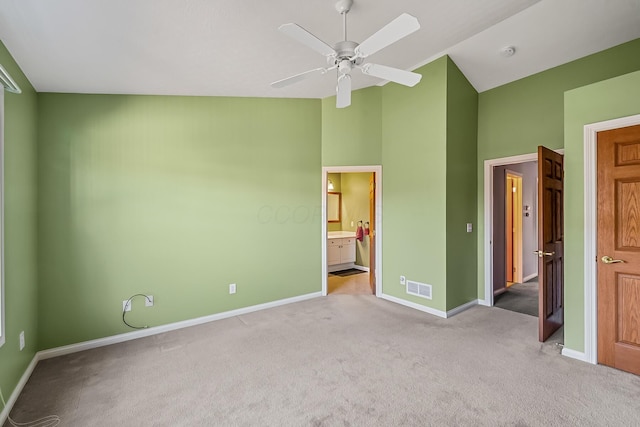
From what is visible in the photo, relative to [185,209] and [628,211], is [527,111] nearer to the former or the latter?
[628,211]

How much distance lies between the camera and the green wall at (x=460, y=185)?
3605 mm

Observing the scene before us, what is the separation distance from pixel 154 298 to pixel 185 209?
3.34 feet

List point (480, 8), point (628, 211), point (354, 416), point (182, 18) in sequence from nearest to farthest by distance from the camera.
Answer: point (354, 416), point (182, 18), point (628, 211), point (480, 8)

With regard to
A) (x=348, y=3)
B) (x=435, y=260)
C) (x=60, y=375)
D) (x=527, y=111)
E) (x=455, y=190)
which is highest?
(x=348, y=3)

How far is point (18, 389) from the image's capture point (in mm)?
2197

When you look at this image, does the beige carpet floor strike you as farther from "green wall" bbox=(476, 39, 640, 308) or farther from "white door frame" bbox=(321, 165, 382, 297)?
"green wall" bbox=(476, 39, 640, 308)

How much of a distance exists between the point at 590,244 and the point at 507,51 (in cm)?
222

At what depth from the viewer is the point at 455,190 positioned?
3.73 metres

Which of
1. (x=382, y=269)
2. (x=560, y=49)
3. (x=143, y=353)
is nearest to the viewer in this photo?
(x=143, y=353)

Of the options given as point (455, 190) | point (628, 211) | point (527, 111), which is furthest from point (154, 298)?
point (527, 111)

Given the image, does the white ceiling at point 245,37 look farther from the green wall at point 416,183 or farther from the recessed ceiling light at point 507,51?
the green wall at point 416,183

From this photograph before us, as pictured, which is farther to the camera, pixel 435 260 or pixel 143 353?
pixel 435 260

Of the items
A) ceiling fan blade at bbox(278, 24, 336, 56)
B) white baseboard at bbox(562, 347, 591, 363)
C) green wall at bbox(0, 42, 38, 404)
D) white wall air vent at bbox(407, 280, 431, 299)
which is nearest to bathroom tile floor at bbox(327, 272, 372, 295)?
white wall air vent at bbox(407, 280, 431, 299)

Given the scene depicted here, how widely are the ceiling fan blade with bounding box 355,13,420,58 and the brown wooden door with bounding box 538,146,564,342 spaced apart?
2.01 metres
